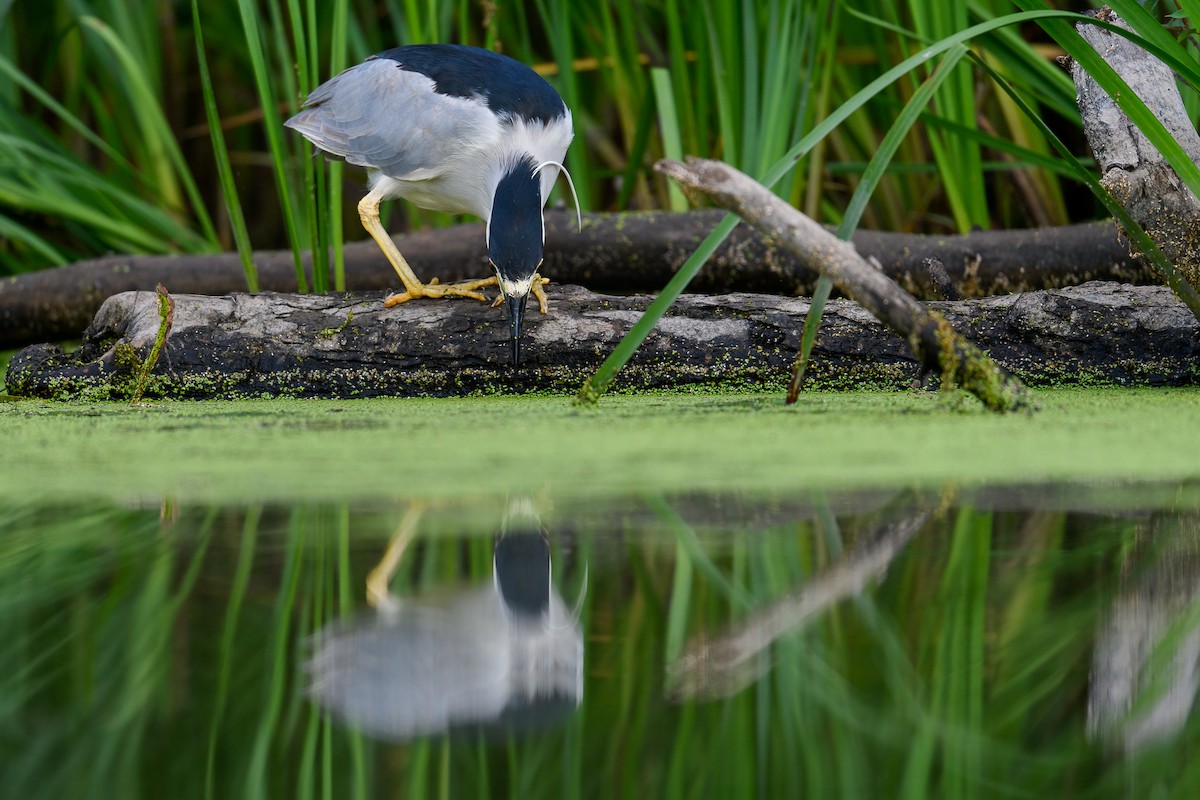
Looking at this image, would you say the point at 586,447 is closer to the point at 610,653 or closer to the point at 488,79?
the point at 610,653

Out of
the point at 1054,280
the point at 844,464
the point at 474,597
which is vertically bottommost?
the point at 1054,280

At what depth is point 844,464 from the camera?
62.6 inches

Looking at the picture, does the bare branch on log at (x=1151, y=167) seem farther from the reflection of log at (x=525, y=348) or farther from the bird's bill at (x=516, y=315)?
the bird's bill at (x=516, y=315)

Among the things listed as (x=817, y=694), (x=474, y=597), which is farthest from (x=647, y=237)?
(x=817, y=694)

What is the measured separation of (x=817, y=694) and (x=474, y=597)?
34cm

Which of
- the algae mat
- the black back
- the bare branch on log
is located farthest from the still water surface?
the black back

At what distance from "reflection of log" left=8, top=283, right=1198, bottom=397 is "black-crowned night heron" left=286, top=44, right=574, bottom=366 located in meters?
0.09

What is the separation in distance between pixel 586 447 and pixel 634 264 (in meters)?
1.67

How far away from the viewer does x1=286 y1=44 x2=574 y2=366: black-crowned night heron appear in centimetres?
247

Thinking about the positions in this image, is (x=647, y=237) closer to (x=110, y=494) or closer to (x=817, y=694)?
(x=110, y=494)

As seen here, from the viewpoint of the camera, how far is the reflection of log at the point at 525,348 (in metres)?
2.50

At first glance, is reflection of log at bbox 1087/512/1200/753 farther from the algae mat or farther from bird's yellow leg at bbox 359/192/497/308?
bird's yellow leg at bbox 359/192/497/308

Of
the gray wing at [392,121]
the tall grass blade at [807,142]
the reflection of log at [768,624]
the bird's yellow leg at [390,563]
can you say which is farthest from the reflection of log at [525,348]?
the reflection of log at [768,624]

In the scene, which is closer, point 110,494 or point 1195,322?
point 110,494
